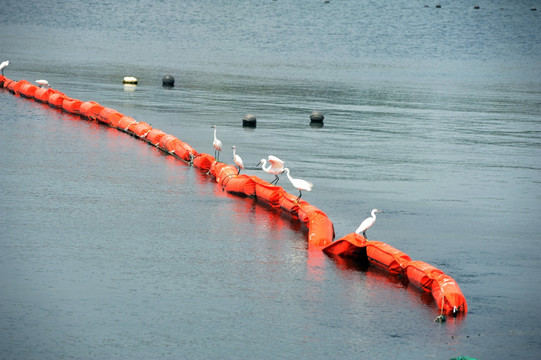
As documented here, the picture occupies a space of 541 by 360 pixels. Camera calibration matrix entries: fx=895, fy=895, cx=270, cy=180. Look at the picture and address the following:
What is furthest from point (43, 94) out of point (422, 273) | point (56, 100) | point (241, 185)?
point (422, 273)

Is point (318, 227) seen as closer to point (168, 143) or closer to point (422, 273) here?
point (422, 273)

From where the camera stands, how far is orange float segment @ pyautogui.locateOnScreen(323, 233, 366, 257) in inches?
845

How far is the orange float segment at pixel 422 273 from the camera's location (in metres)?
19.2

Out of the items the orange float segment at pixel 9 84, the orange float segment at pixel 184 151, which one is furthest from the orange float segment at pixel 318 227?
the orange float segment at pixel 9 84

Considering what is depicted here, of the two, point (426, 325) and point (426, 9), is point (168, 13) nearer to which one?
point (426, 9)

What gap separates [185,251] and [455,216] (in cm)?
868

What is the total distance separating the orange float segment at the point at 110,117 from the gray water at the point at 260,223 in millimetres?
509

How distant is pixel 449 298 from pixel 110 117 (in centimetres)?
2478

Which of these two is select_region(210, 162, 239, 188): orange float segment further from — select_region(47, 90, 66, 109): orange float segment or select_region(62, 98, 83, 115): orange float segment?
select_region(47, 90, 66, 109): orange float segment

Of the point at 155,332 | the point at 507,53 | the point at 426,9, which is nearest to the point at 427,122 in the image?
the point at 155,332

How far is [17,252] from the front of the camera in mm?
20266

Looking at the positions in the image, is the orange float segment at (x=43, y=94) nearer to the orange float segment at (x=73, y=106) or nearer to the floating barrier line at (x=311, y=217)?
the orange float segment at (x=73, y=106)

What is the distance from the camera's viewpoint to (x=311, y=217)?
2359 cm

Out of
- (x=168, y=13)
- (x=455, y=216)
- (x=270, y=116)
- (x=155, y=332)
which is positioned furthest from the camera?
(x=168, y=13)
